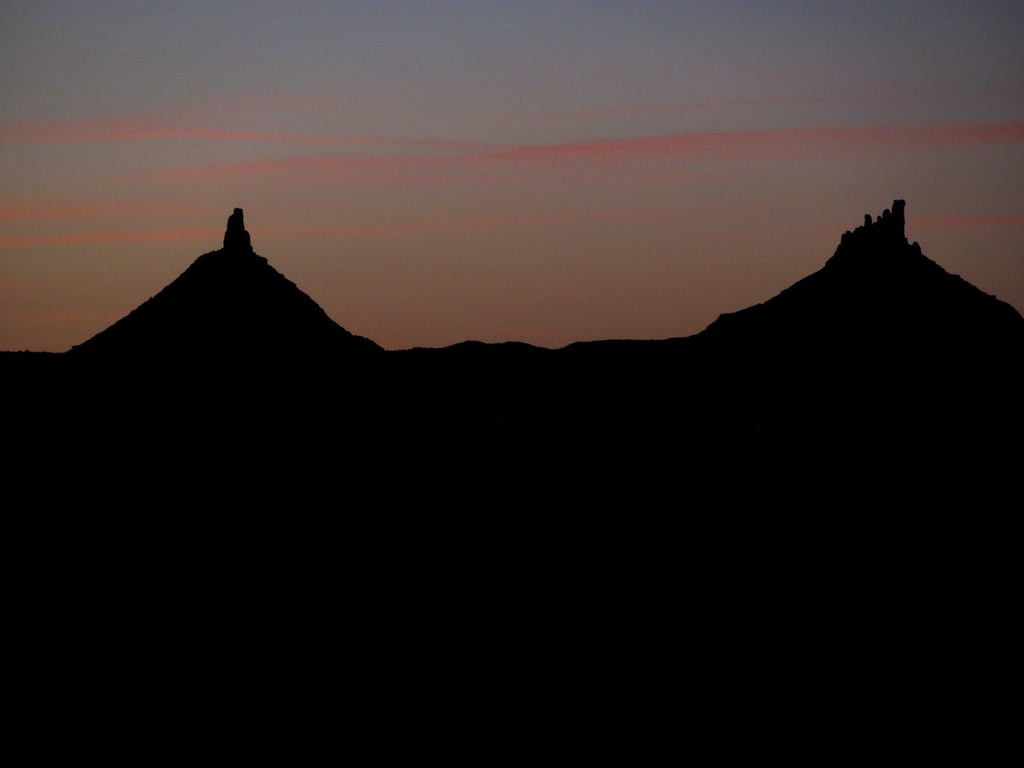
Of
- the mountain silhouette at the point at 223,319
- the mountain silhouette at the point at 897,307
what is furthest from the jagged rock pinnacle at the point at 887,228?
the mountain silhouette at the point at 223,319

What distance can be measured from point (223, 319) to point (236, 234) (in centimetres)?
291

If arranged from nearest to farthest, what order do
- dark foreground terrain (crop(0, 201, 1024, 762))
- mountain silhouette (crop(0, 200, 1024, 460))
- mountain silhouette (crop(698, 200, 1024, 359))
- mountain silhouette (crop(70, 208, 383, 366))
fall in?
dark foreground terrain (crop(0, 201, 1024, 762)), mountain silhouette (crop(0, 200, 1024, 460)), mountain silhouette (crop(70, 208, 383, 366)), mountain silhouette (crop(698, 200, 1024, 359))

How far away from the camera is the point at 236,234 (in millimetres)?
51469

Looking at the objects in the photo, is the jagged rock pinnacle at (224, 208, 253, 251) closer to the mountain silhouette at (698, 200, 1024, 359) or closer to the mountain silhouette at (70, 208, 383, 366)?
the mountain silhouette at (70, 208, 383, 366)

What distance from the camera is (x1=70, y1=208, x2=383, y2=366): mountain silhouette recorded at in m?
50.6

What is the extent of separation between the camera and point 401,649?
45125 mm

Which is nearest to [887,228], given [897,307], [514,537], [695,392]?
[897,307]

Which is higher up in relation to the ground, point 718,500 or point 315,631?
point 718,500

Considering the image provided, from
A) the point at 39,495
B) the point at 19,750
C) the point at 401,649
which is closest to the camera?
the point at 19,750

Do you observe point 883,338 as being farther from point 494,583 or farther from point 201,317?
point 201,317

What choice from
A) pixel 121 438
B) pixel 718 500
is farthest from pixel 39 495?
pixel 718 500

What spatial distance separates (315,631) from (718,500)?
15.0 m

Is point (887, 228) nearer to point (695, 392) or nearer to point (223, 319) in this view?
point (695, 392)

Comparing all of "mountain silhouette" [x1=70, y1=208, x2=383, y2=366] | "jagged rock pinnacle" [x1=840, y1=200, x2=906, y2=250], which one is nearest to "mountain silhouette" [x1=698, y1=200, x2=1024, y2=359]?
"jagged rock pinnacle" [x1=840, y1=200, x2=906, y2=250]
